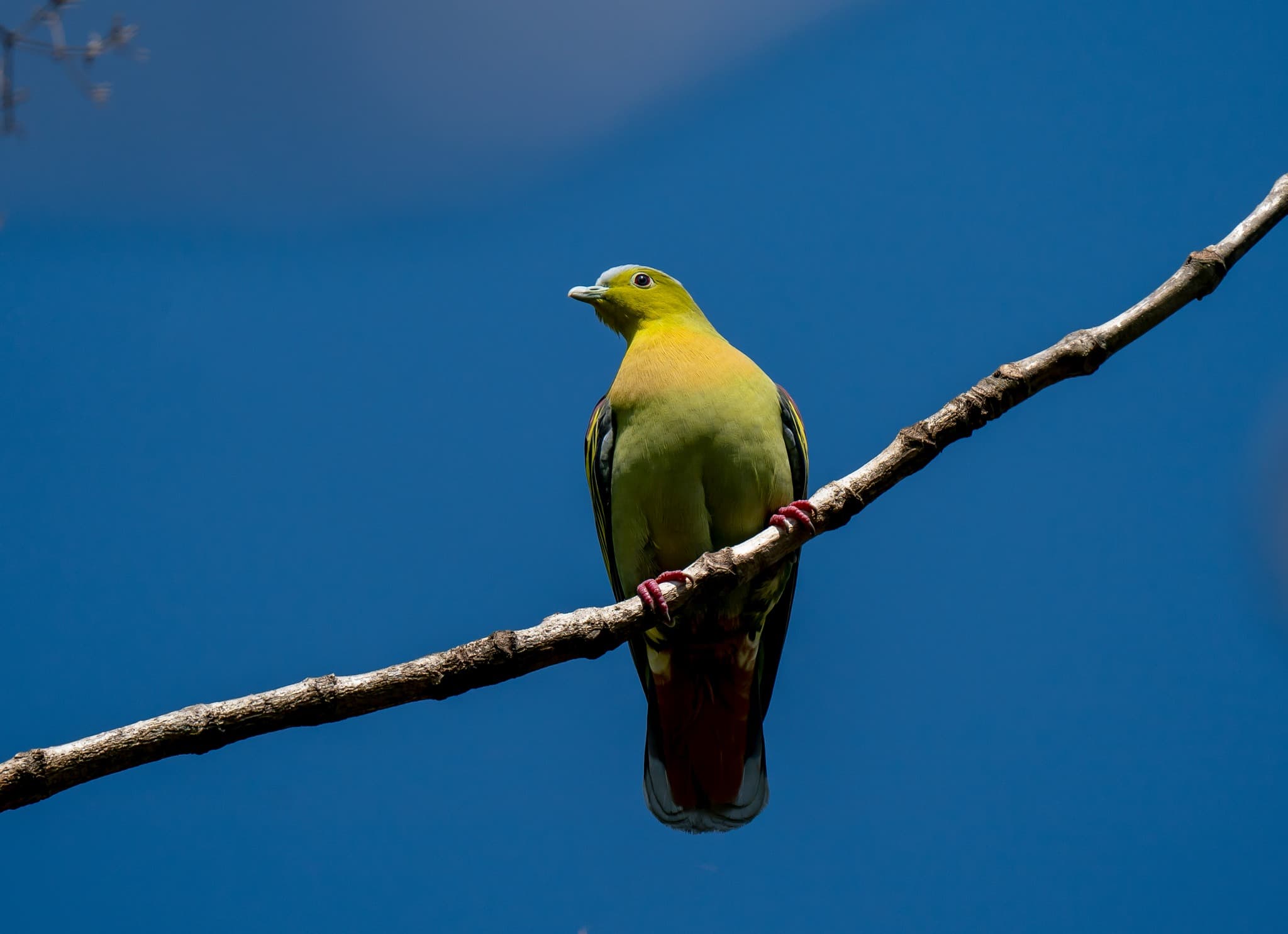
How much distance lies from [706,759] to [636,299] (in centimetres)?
232

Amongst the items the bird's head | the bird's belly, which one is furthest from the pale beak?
the bird's belly

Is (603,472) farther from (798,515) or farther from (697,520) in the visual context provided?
(798,515)

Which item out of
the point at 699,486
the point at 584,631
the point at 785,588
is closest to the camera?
the point at 584,631

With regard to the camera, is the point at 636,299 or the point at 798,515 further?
the point at 636,299

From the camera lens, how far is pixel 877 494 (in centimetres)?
357

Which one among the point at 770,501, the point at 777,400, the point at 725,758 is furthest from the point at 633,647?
the point at 777,400

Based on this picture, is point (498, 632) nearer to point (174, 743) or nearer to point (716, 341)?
point (174, 743)

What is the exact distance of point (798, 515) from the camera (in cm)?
366

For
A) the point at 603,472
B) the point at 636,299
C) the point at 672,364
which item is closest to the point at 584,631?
the point at 603,472

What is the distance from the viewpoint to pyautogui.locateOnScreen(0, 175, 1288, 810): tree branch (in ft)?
8.84

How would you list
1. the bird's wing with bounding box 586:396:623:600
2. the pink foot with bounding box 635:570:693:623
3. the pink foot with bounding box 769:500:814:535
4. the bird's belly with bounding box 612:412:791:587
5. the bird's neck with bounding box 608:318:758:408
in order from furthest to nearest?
the bird's wing with bounding box 586:396:623:600
the bird's neck with bounding box 608:318:758:408
the bird's belly with bounding box 612:412:791:587
the pink foot with bounding box 769:500:814:535
the pink foot with bounding box 635:570:693:623

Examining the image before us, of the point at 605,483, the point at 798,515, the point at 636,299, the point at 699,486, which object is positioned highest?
the point at 636,299

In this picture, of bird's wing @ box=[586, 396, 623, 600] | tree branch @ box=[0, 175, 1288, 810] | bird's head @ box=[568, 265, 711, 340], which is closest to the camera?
tree branch @ box=[0, 175, 1288, 810]

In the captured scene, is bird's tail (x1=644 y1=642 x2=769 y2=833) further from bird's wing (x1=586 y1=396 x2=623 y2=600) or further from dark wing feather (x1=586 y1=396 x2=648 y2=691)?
bird's wing (x1=586 y1=396 x2=623 y2=600)
